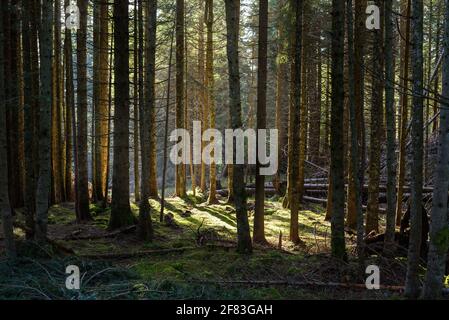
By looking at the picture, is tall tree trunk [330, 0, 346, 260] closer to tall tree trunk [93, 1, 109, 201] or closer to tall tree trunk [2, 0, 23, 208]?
tall tree trunk [2, 0, 23, 208]

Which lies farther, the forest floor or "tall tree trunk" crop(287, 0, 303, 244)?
"tall tree trunk" crop(287, 0, 303, 244)

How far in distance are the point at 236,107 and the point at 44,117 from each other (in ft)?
13.1

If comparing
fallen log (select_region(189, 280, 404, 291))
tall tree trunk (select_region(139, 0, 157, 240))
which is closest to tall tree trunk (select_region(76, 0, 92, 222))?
tall tree trunk (select_region(139, 0, 157, 240))

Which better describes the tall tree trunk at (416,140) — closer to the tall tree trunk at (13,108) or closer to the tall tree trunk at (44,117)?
the tall tree trunk at (44,117)

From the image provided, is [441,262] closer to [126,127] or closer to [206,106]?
[126,127]

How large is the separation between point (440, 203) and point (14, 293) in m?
5.84

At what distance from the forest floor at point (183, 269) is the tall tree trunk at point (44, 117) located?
635 millimetres

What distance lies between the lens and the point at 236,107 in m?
9.47

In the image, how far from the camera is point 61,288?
6.06 meters

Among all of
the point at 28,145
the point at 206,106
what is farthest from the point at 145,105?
the point at 206,106

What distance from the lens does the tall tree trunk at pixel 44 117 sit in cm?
760

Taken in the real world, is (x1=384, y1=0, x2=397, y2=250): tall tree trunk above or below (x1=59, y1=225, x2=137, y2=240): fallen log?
above

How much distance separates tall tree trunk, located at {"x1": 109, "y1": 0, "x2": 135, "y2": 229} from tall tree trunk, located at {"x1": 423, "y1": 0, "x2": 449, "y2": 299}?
8.29 metres

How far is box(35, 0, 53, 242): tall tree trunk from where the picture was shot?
7602 mm
